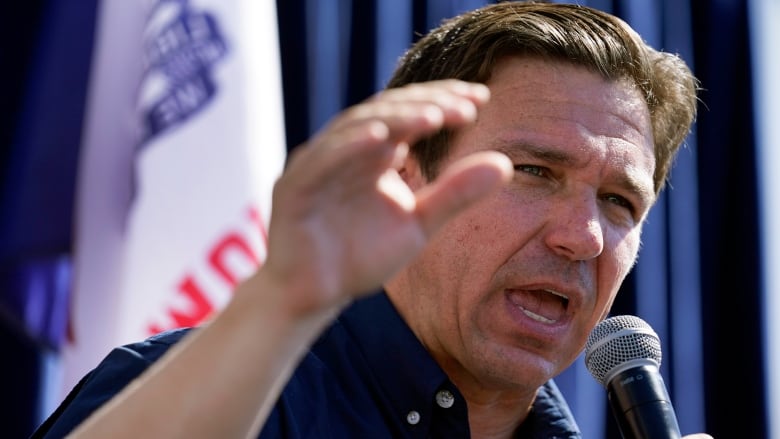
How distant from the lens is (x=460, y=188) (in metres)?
0.89

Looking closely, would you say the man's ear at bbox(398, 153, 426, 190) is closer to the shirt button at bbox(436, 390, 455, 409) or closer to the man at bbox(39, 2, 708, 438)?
the man at bbox(39, 2, 708, 438)

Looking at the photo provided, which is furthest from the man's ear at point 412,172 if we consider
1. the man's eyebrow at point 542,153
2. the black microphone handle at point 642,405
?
the black microphone handle at point 642,405

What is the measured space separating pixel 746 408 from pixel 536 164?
6.34ft

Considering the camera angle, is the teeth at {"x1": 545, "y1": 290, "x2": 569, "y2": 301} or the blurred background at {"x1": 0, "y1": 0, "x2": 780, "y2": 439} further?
the blurred background at {"x1": 0, "y1": 0, "x2": 780, "y2": 439}

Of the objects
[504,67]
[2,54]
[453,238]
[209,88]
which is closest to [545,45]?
[504,67]

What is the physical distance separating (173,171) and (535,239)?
4.54ft

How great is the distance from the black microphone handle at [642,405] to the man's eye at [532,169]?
0.39 meters

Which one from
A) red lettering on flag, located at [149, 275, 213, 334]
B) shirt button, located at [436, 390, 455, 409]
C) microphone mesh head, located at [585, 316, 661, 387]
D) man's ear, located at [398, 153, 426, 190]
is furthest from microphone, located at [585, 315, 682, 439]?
red lettering on flag, located at [149, 275, 213, 334]

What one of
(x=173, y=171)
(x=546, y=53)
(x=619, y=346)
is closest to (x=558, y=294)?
(x=619, y=346)

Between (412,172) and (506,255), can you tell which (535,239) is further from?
(412,172)

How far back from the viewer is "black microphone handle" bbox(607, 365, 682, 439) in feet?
4.20

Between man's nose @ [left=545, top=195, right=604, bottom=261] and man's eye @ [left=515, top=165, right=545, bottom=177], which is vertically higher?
man's eye @ [left=515, top=165, right=545, bottom=177]

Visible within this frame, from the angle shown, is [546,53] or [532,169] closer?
[532,169]

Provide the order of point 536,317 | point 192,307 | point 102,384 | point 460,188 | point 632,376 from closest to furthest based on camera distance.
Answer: point 460,188 → point 102,384 → point 632,376 → point 536,317 → point 192,307
